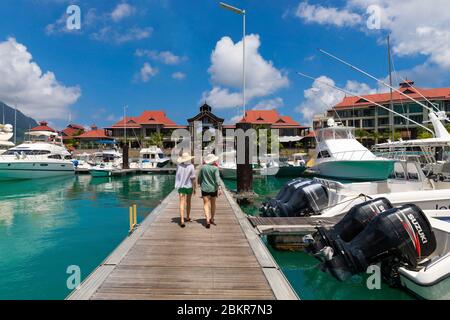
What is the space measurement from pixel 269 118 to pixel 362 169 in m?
56.8

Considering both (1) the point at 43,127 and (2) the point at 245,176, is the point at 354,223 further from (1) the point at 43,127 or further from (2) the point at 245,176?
(1) the point at 43,127

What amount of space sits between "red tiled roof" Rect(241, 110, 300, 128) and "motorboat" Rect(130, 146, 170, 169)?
106 ft

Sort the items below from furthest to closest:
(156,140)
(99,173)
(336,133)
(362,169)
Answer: (156,140) < (99,173) < (336,133) < (362,169)

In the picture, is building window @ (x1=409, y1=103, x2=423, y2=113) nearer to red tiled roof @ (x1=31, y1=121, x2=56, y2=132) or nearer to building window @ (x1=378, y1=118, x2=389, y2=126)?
building window @ (x1=378, y1=118, x2=389, y2=126)

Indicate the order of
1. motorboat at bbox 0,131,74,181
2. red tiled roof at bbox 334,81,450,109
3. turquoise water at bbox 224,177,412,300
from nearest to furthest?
turquoise water at bbox 224,177,412,300
motorboat at bbox 0,131,74,181
red tiled roof at bbox 334,81,450,109

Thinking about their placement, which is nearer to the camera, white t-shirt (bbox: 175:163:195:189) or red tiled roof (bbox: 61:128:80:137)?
white t-shirt (bbox: 175:163:195:189)

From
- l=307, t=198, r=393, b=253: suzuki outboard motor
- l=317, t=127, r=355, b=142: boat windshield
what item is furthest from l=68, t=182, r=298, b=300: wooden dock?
l=317, t=127, r=355, b=142: boat windshield

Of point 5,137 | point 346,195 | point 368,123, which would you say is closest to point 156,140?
point 5,137

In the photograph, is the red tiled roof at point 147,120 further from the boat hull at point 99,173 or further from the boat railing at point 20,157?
the boat hull at point 99,173

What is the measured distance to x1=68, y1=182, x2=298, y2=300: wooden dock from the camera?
5051 mm

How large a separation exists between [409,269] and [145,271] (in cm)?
586

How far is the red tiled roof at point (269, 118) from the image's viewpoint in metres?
83.6

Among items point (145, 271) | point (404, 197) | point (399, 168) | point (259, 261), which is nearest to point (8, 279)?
point (145, 271)

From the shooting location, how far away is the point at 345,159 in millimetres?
30453
